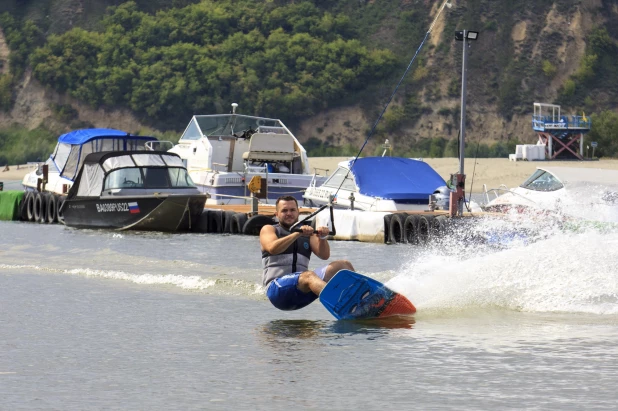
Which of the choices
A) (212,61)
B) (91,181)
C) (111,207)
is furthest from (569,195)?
(212,61)

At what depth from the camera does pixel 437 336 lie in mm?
11820

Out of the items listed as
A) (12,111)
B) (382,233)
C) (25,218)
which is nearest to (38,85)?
(12,111)

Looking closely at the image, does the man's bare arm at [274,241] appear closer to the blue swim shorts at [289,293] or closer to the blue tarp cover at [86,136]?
the blue swim shorts at [289,293]

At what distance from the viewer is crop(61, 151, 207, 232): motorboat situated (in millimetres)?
27938

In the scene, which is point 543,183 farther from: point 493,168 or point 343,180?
point 493,168

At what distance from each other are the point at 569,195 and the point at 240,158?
13.4 m

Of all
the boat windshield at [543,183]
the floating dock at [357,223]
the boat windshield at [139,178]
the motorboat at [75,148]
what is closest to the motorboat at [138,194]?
the boat windshield at [139,178]

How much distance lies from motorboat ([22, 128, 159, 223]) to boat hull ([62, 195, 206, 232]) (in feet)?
10.5

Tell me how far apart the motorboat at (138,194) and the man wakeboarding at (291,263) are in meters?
15.0

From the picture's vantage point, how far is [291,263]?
13.0 meters

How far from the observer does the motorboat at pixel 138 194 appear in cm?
2794

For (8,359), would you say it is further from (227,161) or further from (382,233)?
(227,161)

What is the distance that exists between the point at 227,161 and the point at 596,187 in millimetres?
13653

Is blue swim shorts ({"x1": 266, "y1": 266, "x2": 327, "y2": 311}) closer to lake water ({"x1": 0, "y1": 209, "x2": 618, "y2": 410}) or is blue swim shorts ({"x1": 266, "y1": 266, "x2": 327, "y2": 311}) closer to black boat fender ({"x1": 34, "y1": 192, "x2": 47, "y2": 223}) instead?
lake water ({"x1": 0, "y1": 209, "x2": 618, "y2": 410})
